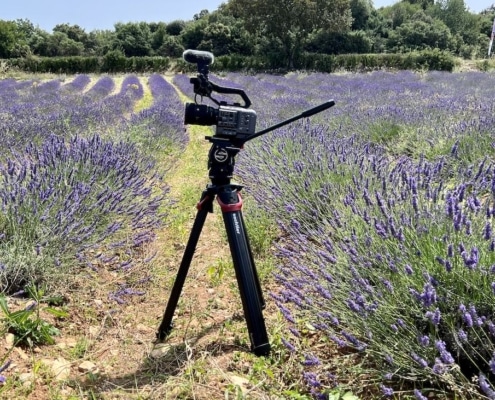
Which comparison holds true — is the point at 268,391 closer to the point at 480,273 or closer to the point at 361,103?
the point at 480,273

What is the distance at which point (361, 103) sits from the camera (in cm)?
734

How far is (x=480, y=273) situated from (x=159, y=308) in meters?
1.64

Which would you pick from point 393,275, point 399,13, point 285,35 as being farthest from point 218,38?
point 393,275

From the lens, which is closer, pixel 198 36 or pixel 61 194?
pixel 61 194

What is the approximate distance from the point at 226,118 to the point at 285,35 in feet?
101

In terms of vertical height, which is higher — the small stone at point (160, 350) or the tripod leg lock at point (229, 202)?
the tripod leg lock at point (229, 202)

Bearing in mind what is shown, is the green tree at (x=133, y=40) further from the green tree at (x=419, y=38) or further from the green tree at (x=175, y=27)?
the green tree at (x=419, y=38)

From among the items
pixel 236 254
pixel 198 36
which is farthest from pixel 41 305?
pixel 198 36

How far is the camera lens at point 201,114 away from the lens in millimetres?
1573

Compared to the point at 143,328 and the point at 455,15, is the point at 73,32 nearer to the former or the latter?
the point at 455,15

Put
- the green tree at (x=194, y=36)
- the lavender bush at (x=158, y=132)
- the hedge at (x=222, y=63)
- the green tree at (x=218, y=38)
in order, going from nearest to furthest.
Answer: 1. the lavender bush at (x=158, y=132)
2. the hedge at (x=222, y=63)
3. the green tree at (x=218, y=38)
4. the green tree at (x=194, y=36)

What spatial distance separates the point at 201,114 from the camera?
159cm

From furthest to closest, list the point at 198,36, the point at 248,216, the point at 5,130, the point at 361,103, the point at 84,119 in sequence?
the point at 198,36, the point at 361,103, the point at 84,119, the point at 5,130, the point at 248,216

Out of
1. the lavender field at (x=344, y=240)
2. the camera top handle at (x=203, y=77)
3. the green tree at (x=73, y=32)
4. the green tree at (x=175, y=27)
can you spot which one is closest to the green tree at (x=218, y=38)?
the green tree at (x=175, y=27)
